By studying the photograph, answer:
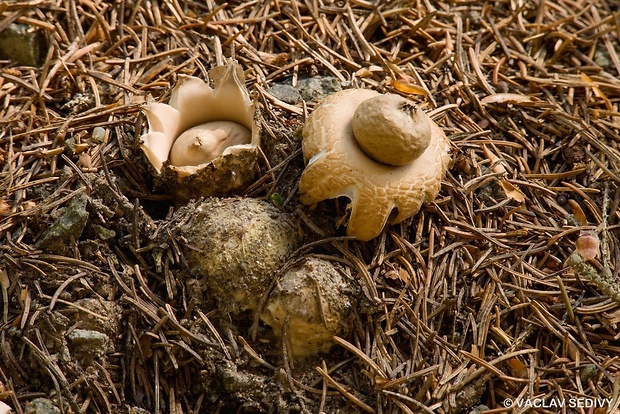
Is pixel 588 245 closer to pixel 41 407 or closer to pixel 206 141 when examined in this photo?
pixel 206 141

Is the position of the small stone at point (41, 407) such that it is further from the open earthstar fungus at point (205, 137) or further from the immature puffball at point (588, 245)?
the immature puffball at point (588, 245)

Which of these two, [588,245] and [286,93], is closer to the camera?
[588,245]

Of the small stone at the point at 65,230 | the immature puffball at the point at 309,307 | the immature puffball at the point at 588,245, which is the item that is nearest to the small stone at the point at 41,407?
the small stone at the point at 65,230

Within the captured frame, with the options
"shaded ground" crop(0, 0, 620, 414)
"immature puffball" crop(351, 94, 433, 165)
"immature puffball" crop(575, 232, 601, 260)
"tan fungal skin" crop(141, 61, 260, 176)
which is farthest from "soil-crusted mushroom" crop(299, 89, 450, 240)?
"immature puffball" crop(575, 232, 601, 260)

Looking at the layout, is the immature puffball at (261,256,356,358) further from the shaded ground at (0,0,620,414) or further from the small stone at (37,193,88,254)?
the small stone at (37,193,88,254)

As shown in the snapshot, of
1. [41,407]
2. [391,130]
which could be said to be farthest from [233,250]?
[41,407]

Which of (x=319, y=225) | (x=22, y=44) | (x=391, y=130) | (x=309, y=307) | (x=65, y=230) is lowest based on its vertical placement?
(x=309, y=307)
